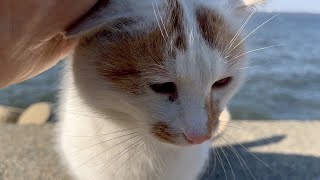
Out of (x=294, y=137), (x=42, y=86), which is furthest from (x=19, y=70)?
(x=42, y=86)

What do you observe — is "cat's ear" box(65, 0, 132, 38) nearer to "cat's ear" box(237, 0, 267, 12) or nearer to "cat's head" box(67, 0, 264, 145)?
"cat's head" box(67, 0, 264, 145)

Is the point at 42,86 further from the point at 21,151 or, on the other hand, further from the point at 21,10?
the point at 21,10

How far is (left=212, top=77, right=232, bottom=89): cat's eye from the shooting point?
779 millimetres

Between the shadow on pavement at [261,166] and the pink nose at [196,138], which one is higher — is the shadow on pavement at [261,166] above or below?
below

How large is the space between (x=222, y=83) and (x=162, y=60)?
0.44ft

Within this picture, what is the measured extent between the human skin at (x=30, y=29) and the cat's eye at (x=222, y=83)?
24 centimetres

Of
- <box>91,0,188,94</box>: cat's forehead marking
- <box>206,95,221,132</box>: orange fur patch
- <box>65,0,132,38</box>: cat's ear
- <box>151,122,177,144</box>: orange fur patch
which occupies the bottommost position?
<box>151,122,177,144</box>: orange fur patch

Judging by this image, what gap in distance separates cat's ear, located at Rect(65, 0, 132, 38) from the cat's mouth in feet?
0.59

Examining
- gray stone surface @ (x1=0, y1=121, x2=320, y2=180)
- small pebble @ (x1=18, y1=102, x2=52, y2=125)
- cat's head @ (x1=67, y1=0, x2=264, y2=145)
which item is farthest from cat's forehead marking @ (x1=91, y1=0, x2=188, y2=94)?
small pebble @ (x1=18, y1=102, x2=52, y2=125)

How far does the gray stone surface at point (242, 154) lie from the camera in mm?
1339

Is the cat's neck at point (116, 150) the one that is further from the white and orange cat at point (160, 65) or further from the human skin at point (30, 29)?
the human skin at point (30, 29)

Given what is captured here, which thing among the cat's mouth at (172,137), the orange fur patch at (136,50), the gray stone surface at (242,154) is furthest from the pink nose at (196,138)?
the gray stone surface at (242,154)

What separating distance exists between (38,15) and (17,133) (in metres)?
1.02

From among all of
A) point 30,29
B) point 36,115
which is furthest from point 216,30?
point 36,115
